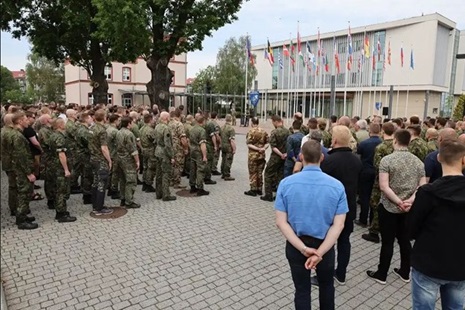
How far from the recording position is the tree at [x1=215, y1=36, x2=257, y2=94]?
58469mm

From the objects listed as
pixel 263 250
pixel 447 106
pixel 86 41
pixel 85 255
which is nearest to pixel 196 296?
pixel 263 250

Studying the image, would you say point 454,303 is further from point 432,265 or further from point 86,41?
point 86,41

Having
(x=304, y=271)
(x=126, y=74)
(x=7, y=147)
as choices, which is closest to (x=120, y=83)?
(x=126, y=74)

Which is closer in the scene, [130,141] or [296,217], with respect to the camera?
[296,217]

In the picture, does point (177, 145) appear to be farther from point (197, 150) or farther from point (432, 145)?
point (432, 145)

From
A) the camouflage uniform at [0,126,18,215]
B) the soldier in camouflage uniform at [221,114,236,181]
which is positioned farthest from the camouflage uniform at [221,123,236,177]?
the camouflage uniform at [0,126,18,215]

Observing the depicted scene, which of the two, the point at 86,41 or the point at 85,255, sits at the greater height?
the point at 86,41

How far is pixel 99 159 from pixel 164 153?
5.00ft

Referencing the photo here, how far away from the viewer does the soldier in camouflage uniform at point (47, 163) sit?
7.12m

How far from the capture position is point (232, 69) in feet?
192

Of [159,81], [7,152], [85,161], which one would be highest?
[159,81]

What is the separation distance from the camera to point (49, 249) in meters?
5.66

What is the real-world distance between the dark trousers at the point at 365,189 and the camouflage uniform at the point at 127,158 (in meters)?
4.71

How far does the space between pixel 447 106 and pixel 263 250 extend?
178ft
